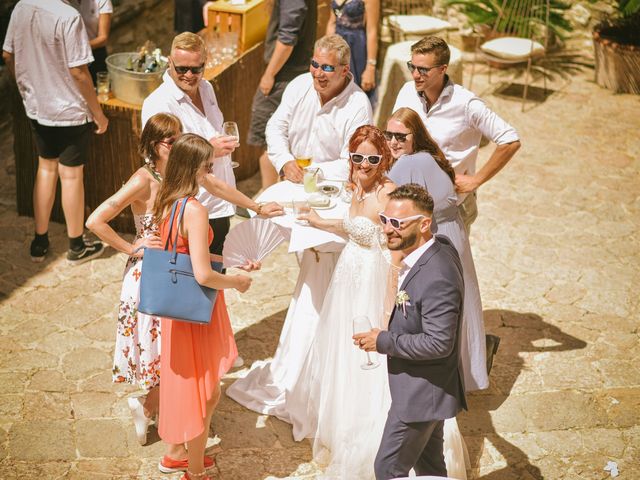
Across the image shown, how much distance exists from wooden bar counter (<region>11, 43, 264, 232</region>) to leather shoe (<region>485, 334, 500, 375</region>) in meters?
3.18

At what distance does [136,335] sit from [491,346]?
232cm

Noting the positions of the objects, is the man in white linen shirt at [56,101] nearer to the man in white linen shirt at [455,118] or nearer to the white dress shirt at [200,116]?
the white dress shirt at [200,116]

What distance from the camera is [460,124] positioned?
534cm

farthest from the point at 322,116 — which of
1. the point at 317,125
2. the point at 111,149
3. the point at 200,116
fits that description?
the point at 111,149

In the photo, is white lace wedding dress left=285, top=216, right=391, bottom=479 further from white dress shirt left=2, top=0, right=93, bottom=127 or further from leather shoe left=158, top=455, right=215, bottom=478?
white dress shirt left=2, top=0, right=93, bottom=127

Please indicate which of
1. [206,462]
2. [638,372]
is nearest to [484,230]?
[638,372]

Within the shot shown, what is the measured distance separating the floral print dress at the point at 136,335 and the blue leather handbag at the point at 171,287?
635 mm

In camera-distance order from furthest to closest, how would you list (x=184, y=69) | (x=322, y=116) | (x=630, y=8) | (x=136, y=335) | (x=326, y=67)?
(x=630, y=8)
(x=322, y=116)
(x=326, y=67)
(x=184, y=69)
(x=136, y=335)

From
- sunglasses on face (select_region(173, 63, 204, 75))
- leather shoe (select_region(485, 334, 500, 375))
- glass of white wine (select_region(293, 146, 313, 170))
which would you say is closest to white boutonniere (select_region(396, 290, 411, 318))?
glass of white wine (select_region(293, 146, 313, 170))

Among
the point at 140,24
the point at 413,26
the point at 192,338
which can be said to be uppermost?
the point at 192,338

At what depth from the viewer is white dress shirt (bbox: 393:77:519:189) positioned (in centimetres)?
529

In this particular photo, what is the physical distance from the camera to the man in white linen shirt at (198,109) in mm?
5215

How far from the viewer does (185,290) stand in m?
4.16

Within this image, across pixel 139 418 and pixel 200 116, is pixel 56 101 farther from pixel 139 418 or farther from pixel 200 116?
pixel 139 418
